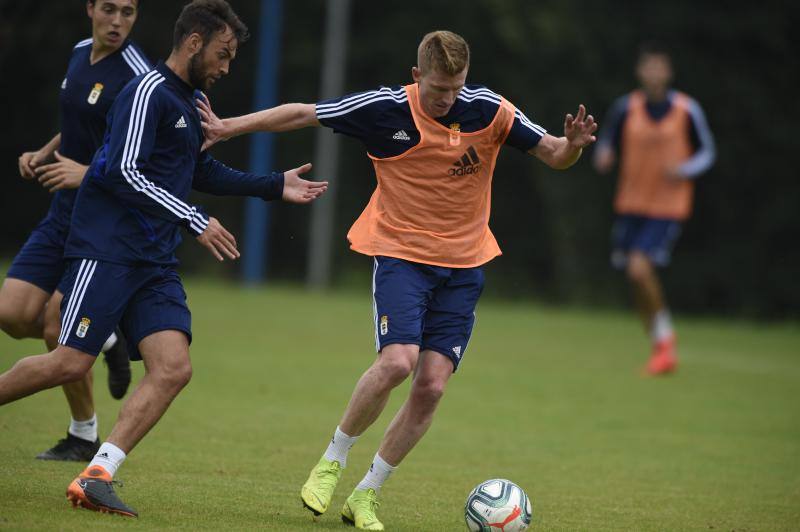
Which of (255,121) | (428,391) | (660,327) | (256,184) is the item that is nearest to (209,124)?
(255,121)

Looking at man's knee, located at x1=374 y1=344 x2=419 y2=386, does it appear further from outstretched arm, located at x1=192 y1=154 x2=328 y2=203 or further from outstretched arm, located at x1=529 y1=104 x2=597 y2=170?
outstretched arm, located at x1=529 y1=104 x2=597 y2=170

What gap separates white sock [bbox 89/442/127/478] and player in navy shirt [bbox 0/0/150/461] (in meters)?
1.43

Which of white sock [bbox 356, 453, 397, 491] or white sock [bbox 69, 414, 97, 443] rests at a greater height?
white sock [bbox 356, 453, 397, 491]

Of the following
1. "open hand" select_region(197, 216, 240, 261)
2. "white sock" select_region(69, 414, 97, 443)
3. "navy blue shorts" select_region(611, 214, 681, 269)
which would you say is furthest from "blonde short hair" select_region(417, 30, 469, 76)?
"navy blue shorts" select_region(611, 214, 681, 269)

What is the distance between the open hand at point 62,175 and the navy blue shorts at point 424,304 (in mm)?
1637

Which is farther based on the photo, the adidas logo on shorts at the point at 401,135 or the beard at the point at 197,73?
the adidas logo on shorts at the point at 401,135

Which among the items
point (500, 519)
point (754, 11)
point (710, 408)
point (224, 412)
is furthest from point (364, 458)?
point (754, 11)

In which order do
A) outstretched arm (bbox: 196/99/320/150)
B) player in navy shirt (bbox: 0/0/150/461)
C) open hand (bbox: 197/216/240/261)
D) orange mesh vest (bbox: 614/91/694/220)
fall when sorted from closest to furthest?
open hand (bbox: 197/216/240/261) → outstretched arm (bbox: 196/99/320/150) → player in navy shirt (bbox: 0/0/150/461) → orange mesh vest (bbox: 614/91/694/220)

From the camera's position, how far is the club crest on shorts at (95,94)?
6617mm

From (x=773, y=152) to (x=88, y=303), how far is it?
15727mm

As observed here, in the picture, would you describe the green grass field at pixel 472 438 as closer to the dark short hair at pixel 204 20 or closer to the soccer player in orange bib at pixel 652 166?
the soccer player in orange bib at pixel 652 166

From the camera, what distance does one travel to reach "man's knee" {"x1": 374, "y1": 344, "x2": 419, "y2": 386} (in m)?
5.70

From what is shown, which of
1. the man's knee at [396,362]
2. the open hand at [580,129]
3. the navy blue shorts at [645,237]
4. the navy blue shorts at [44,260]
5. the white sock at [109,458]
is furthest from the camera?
the navy blue shorts at [645,237]

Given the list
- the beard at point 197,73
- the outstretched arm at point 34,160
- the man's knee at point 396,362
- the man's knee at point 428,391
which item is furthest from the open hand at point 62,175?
the man's knee at point 428,391
